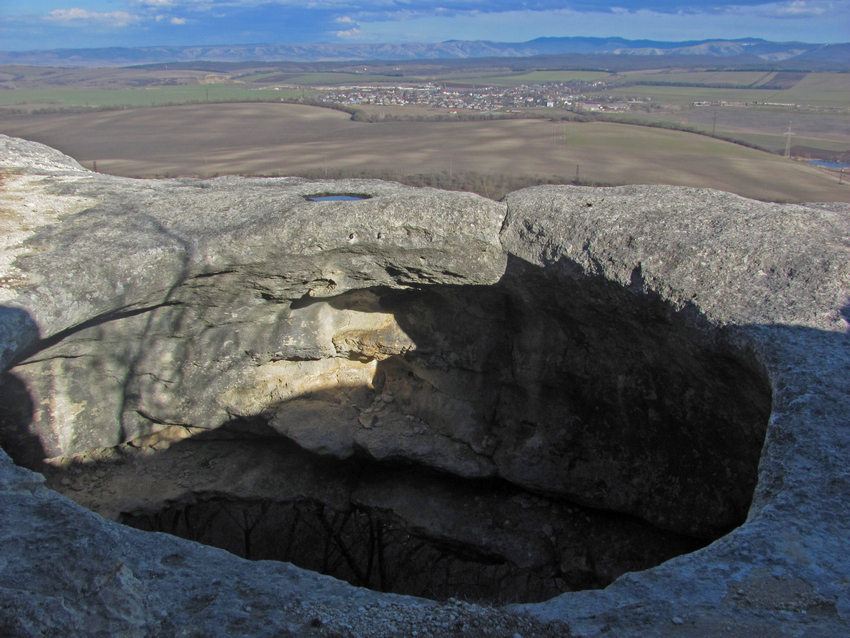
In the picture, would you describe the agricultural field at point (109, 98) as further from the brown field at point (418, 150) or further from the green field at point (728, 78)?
the green field at point (728, 78)

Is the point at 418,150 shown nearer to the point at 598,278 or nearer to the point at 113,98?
the point at 598,278

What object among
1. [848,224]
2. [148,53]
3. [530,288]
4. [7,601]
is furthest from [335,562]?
[148,53]

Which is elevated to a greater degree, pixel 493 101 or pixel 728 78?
pixel 728 78

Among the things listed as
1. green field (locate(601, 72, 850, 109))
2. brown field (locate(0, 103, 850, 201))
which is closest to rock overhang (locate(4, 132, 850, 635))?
brown field (locate(0, 103, 850, 201))

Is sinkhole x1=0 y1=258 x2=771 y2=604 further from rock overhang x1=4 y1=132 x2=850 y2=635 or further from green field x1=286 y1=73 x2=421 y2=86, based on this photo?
green field x1=286 y1=73 x2=421 y2=86

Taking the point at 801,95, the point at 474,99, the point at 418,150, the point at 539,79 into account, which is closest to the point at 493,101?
the point at 474,99

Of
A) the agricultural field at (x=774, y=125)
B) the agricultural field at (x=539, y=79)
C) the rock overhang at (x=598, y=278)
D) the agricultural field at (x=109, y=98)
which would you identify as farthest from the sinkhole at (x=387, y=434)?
the agricultural field at (x=539, y=79)
